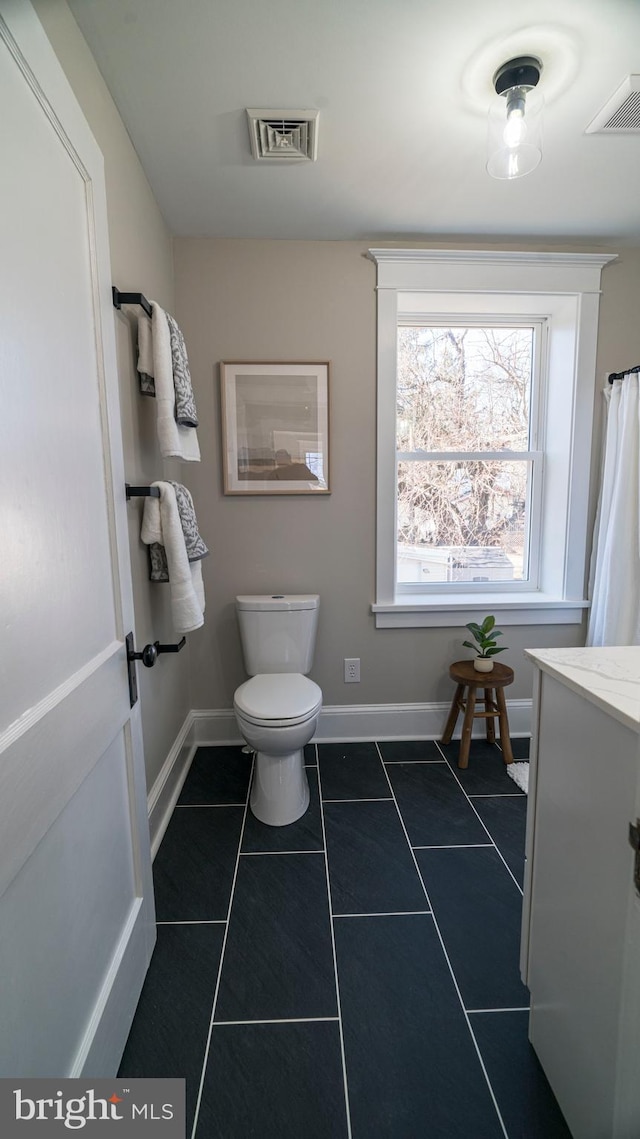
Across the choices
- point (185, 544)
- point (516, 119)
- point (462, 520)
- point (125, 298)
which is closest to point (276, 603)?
point (185, 544)

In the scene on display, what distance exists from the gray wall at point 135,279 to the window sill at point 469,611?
1.05m

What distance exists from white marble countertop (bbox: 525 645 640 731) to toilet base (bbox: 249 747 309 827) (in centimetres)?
106

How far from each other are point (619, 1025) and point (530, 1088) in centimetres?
44

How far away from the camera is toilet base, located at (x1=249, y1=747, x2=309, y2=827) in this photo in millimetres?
1666

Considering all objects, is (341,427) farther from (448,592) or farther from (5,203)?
(5,203)

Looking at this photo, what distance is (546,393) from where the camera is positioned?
2.29 metres

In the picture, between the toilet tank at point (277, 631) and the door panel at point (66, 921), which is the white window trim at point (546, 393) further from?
the door panel at point (66, 921)

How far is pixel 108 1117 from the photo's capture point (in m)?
0.66

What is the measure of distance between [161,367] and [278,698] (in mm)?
1217

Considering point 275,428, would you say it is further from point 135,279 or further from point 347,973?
point 347,973

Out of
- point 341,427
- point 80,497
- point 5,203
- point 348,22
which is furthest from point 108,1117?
point 348,22

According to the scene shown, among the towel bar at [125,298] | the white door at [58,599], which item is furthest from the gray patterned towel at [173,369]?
the white door at [58,599]

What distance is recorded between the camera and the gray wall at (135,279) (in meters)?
1.10

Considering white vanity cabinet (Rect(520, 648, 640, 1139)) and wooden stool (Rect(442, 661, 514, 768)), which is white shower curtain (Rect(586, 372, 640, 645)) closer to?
wooden stool (Rect(442, 661, 514, 768))
